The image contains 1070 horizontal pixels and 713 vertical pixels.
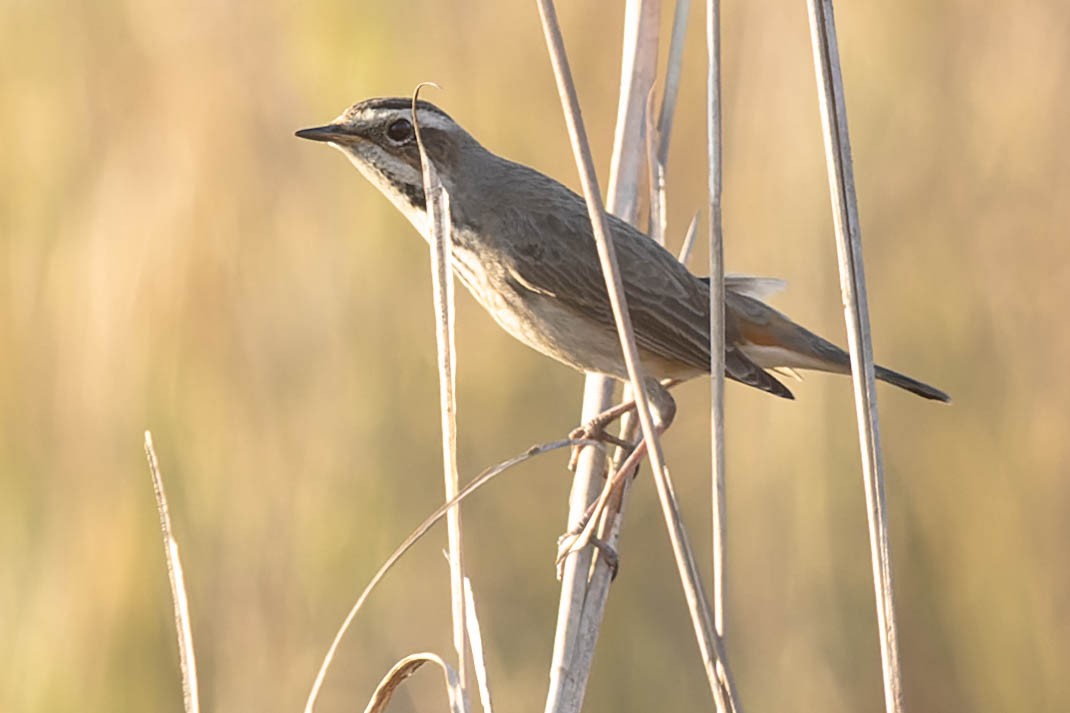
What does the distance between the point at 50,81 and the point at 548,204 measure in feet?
4.77

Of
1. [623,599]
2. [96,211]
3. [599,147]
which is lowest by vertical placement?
[623,599]

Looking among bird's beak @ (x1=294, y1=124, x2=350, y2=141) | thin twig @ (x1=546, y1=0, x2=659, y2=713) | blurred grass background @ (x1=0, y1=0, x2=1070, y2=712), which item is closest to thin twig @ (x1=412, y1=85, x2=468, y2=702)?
thin twig @ (x1=546, y1=0, x2=659, y2=713)

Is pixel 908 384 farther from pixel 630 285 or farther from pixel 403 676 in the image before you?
pixel 403 676

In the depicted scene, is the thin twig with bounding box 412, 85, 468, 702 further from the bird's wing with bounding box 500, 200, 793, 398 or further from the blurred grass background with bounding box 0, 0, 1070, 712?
the blurred grass background with bounding box 0, 0, 1070, 712

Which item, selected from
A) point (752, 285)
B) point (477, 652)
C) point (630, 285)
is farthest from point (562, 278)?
point (477, 652)

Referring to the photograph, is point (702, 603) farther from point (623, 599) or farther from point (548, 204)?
point (623, 599)

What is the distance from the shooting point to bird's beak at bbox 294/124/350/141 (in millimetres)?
2467

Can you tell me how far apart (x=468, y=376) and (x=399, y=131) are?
2.83ft

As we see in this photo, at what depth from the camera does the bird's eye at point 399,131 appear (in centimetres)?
259

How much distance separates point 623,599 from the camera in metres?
3.16

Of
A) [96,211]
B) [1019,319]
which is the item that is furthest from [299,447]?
[1019,319]

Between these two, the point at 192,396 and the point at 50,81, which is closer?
the point at 192,396

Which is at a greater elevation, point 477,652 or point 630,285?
point 630,285

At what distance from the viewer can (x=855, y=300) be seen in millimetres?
1673
